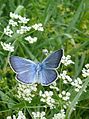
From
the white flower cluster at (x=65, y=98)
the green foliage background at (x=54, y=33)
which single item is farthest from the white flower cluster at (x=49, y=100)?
the green foliage background at (x=54, y=33)

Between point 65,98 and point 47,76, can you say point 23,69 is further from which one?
point 65,98

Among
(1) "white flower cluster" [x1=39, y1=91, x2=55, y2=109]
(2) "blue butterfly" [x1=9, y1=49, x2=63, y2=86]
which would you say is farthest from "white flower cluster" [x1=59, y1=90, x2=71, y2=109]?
(2) "blue butterfly" [x1=9, y1=49, x2=63, y2=86]

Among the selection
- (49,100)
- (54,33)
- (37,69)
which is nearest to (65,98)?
(49,100)

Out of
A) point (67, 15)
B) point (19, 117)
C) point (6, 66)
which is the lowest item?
→ point (19, 117)

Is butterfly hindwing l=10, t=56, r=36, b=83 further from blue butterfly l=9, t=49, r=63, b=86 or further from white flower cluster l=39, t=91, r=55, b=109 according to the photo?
white flower cluster l=39, t=91, r=55, b=109

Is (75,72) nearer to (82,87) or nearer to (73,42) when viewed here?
(73,42)

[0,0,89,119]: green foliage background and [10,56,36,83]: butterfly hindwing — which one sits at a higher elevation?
[0,0,89,119]: green foliage background

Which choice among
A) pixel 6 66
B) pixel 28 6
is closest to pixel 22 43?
pixel 6 66
